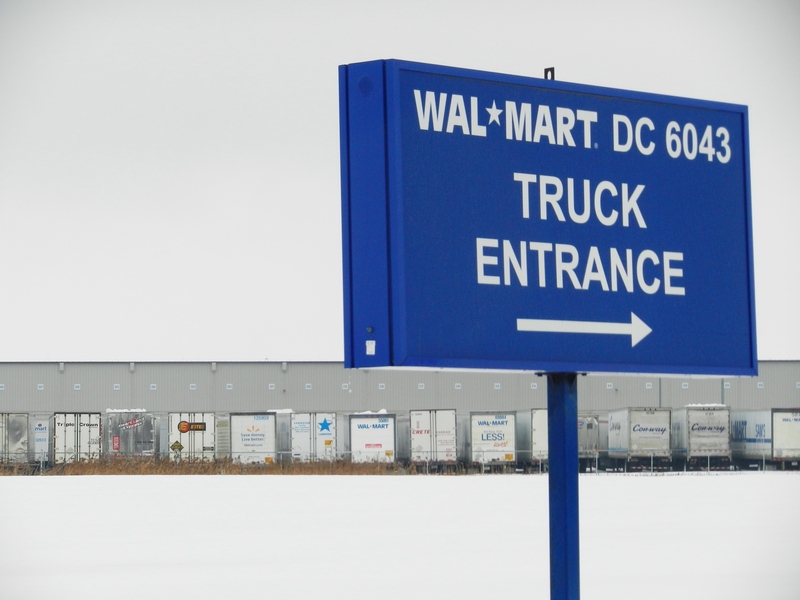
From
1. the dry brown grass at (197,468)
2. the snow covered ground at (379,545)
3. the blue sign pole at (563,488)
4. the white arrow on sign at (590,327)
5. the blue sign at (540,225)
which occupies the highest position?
the blue sign at (540,225)

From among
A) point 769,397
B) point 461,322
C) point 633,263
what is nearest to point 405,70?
point 461,322

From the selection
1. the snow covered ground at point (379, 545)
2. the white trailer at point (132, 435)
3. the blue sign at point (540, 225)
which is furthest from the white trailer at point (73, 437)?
the blue sign at point (540, 225)

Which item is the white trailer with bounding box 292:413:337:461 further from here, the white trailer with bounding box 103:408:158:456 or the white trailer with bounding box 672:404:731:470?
the white trailer with bounding box 672:404:731:470

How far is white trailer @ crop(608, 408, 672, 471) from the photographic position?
156ft

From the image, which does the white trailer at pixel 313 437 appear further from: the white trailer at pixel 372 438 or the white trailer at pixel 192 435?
the white trailer at pixel 192 435

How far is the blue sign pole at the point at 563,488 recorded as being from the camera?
5027mm

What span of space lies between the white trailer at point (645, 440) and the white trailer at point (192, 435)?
61.9 feet

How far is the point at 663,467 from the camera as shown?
4762 cm

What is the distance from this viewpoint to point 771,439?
49.2 m

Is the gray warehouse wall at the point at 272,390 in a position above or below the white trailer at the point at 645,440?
above

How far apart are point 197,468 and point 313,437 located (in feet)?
21.5

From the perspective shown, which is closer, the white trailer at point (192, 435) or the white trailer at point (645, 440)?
the white trailer at point (645, 440)

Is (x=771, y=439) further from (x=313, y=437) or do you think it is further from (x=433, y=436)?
(x=313, y=437)

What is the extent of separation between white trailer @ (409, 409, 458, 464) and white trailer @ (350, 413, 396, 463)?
3.48ft
